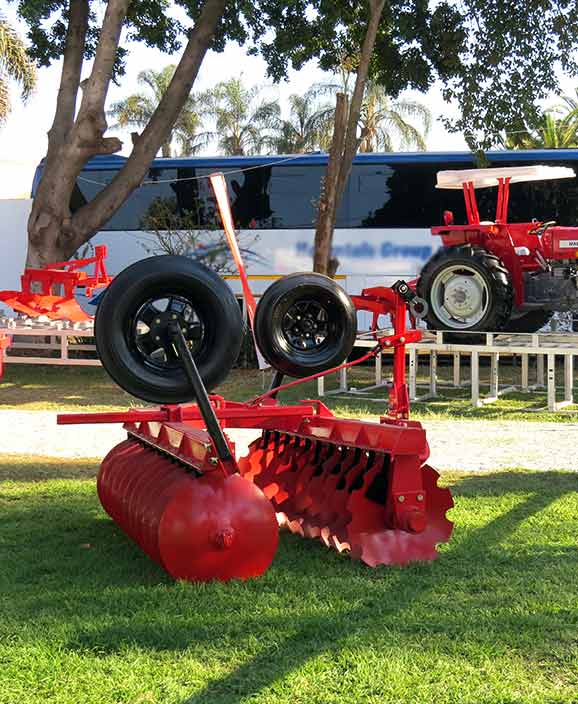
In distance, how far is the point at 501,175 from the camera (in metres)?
12.2

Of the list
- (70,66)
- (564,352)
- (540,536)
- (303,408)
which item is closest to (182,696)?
(303,408)

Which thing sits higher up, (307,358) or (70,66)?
(70,66)

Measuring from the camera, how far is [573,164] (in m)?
17.0

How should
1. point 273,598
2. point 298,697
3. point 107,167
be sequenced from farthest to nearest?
point 107,167 < point 273,598 < point 298,697

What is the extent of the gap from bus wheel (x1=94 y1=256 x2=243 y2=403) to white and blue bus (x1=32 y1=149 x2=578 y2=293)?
12732 millimetres

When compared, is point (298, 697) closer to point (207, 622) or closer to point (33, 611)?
point (207, 622)

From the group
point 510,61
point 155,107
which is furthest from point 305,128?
point 510,61

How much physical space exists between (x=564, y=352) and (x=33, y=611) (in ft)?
26.0

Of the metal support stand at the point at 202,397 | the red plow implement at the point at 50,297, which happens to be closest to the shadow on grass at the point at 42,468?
the metal support stand at the point at 202,397

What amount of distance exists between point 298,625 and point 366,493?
141 centimetres

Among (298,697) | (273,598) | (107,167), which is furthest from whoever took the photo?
(107,167)

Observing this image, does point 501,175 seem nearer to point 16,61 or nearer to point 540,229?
point 540,229

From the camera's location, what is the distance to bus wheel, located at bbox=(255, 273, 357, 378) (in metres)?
5.50

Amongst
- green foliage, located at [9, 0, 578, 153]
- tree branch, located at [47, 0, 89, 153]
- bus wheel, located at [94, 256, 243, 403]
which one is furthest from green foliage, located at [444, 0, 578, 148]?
bus wheel, located at [94, 256, 243, 403]
